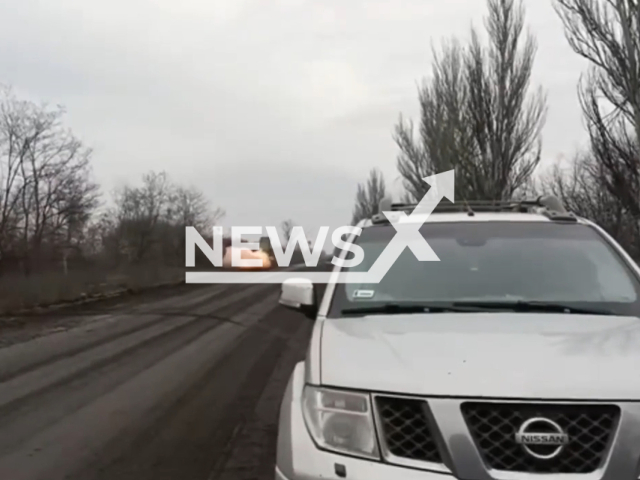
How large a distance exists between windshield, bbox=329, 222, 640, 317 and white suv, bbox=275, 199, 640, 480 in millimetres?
31

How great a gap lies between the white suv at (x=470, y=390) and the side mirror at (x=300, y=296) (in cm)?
44

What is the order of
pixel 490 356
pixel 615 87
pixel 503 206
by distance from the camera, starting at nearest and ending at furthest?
pixel 490 356
pixel 503 206
pixel 615 87

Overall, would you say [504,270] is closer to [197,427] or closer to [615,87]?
[197,427]

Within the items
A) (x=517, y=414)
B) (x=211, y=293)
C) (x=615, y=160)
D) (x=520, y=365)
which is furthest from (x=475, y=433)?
(x=211, y=293)

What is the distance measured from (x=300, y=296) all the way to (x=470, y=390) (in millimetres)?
1723

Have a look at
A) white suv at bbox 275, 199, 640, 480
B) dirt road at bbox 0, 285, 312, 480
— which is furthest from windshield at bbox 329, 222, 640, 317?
dirt road at bbox 0, 285, 312, 480

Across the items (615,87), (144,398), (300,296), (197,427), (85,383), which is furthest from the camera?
(615,87)

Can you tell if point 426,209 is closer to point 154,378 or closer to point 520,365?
point 520,365

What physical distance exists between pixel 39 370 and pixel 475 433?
24.8ft

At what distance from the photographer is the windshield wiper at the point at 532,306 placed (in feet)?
10.9

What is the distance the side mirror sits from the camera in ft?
13.0

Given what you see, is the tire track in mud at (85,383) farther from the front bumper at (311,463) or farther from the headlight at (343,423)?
the headlight at (343,423)

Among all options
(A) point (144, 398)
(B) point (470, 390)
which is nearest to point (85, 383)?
(A) point (144, 398)

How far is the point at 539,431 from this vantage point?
2.32m
